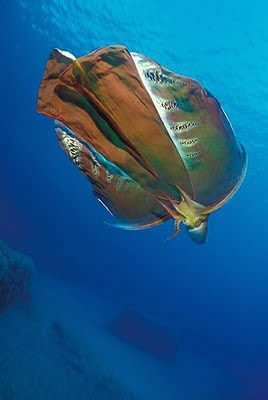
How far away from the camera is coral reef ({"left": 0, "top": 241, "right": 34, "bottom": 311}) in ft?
40.4

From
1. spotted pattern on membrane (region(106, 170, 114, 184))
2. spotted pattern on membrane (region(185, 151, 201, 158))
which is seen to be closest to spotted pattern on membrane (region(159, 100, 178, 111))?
spotted pattern on membrane (region(185, 151, 201, 158))

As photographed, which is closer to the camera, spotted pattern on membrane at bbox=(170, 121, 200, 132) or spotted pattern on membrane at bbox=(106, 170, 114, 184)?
spotted pattern on membrane at bbox=(170, 121, 200, 132)

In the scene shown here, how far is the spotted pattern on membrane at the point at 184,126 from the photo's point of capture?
1.40 m

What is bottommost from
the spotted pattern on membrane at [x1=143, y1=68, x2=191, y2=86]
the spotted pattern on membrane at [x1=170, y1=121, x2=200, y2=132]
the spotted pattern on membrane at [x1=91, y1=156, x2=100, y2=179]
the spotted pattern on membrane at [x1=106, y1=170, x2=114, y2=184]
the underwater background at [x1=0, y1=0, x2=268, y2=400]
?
the underwater background at [x1=0, y1=0, x2=268, y2=400]

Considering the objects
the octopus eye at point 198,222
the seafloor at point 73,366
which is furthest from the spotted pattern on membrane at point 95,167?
the seafloor at point 73,366

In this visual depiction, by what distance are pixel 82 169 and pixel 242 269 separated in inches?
2828

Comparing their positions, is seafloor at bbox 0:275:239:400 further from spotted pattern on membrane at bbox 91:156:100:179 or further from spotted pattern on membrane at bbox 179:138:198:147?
spotted pattern on membrane at bbox 179:138:198:147

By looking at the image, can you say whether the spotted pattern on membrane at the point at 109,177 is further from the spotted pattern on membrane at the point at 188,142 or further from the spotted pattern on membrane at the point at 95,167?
the spotted pattern on membrane at the point at 188,142

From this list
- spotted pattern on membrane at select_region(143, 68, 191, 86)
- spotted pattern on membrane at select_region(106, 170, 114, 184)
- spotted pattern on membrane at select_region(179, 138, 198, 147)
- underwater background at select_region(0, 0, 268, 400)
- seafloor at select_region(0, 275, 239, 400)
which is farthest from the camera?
underwater background at select_region(0, 0, 268, 400)

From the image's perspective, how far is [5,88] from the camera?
38.3 metres

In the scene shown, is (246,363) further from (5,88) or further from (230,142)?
(230,142)

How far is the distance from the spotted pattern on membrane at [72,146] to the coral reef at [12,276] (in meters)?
11.4

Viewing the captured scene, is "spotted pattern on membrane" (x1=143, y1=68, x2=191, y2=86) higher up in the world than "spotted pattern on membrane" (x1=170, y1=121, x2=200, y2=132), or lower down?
higher up

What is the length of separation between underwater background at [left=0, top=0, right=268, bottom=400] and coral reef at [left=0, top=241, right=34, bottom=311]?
55 cm
